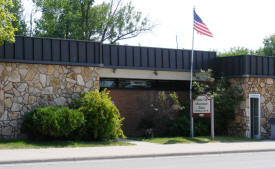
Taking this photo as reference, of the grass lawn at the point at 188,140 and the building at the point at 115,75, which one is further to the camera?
the grass lawn at the point at 188,140

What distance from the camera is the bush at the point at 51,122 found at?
17.4m

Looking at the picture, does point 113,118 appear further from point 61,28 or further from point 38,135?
point 61,28

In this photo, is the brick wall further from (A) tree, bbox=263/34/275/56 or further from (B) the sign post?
(A) tree, bbox=263/34/275/56

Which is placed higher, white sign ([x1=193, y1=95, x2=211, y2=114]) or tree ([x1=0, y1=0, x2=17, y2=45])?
tree ([x1=0, y1=0, x2=17, y2=45])

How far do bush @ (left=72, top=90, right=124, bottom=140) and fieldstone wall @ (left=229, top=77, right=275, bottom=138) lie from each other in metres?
7.86

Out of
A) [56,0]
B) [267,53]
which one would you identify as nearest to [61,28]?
[56,0]

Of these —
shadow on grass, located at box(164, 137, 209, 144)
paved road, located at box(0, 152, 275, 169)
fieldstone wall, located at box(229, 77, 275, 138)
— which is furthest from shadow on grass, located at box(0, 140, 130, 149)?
fieldstone wall, located at box(229, 77, 275, 138)

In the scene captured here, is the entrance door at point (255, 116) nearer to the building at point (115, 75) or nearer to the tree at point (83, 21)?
the building at point (115, 75)

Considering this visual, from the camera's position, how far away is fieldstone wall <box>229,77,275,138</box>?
2323 cm

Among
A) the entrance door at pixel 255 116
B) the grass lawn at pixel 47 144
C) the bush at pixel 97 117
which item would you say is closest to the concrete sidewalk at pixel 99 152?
the grass lawn at pixel 47 144

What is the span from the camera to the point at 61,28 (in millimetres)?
40719

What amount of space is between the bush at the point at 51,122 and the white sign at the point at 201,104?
21.2 feet

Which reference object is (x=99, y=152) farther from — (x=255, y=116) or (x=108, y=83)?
(x=255, y=116)

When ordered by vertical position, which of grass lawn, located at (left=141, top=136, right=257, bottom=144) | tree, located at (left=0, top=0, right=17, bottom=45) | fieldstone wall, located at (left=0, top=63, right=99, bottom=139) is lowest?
grass lawn, located at (left=141, top=136, right=257, bottom=144)
